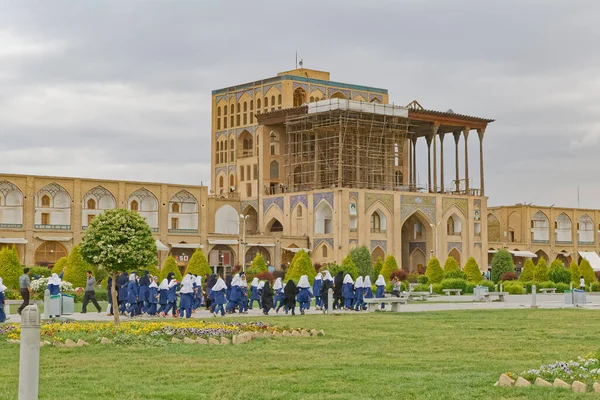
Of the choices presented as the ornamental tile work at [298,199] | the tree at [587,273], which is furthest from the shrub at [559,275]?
the ornamental tile work at [298,199]

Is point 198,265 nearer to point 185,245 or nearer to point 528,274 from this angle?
point 185,245

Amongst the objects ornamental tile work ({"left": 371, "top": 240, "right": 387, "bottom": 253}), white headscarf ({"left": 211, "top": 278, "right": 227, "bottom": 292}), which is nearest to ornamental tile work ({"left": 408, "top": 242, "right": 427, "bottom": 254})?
ornamental tile work ({"left": 371, "top": 240, "right": 387, "bottom": 253})

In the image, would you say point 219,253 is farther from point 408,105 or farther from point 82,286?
point 82,286

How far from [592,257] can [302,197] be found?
2465 centimetres

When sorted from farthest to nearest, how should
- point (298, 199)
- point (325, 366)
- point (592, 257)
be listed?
point (592, 257) < point (298, 199) < point (325, 366)

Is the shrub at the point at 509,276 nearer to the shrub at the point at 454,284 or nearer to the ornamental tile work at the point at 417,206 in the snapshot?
the ornamental tile work at the point at 417,206

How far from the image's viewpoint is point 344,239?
182 ft

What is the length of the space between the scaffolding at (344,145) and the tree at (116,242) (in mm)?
37059

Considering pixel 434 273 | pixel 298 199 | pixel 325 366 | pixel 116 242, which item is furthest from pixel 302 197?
pixel 325 366

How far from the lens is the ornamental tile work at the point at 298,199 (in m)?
57.4

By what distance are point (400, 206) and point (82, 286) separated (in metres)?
27.1

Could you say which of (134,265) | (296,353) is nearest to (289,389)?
(296,353)

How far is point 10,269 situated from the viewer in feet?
114

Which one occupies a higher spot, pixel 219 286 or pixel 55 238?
pixel 55 238
